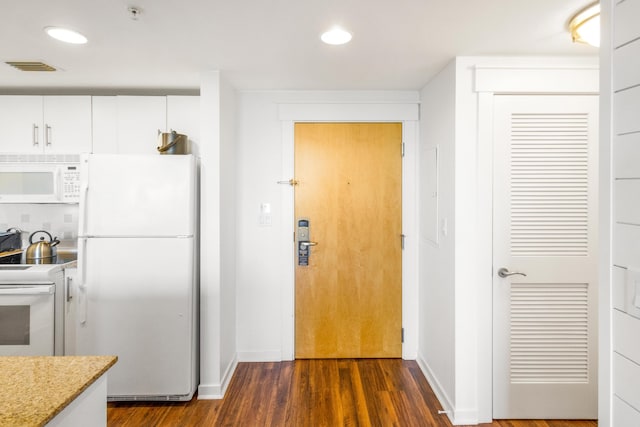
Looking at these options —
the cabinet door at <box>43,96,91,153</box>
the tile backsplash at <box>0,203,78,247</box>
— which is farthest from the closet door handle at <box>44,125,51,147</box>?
the tile backsplash at <box>0,203,78,247</box>

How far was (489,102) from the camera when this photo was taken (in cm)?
233

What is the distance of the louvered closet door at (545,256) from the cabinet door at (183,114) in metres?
2.15

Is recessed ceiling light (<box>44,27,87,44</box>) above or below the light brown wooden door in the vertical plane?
above

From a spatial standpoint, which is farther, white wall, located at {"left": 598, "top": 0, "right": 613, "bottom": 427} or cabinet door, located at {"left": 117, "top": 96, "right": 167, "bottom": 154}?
cabinet door, located at {"left": 117, "top": 96, "right": 167, "bottom": 154}

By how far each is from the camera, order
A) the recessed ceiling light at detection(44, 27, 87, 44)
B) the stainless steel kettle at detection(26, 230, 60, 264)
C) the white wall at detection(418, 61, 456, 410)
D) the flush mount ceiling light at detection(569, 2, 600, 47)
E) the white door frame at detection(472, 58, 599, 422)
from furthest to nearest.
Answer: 1. the stainless steel kettle at detection(26, 230, 60, 264)
2. the white wall at detection(418, 61, 456, 410)
3. the white door frame at detection(472, 58, 599, 422)
4. the recessed ceiling light at detection(44, 27, 87, 44)
5. the flush mount ceiling light at detection(569, 2, 600, 47)

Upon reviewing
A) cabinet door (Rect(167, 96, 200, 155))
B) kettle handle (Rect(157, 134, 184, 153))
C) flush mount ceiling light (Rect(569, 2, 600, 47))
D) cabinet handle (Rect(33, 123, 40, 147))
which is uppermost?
flush mount ceiling light (Rect(569, 2, 600, 47))

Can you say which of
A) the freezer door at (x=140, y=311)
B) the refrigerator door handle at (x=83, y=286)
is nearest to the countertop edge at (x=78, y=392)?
the freezer door at (x=140, y=311)

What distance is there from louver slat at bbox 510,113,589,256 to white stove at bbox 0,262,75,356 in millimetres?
3089

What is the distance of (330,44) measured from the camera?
7.14ft

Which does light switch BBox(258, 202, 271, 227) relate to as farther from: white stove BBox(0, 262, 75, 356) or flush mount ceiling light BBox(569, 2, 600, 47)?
flush mount ceiling light BBox(569, 2, 600, 47)

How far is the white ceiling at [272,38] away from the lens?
1.76 metres

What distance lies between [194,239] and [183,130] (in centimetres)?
90

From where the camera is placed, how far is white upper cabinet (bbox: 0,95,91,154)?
2957mm

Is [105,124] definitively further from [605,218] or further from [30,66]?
[605,218]
